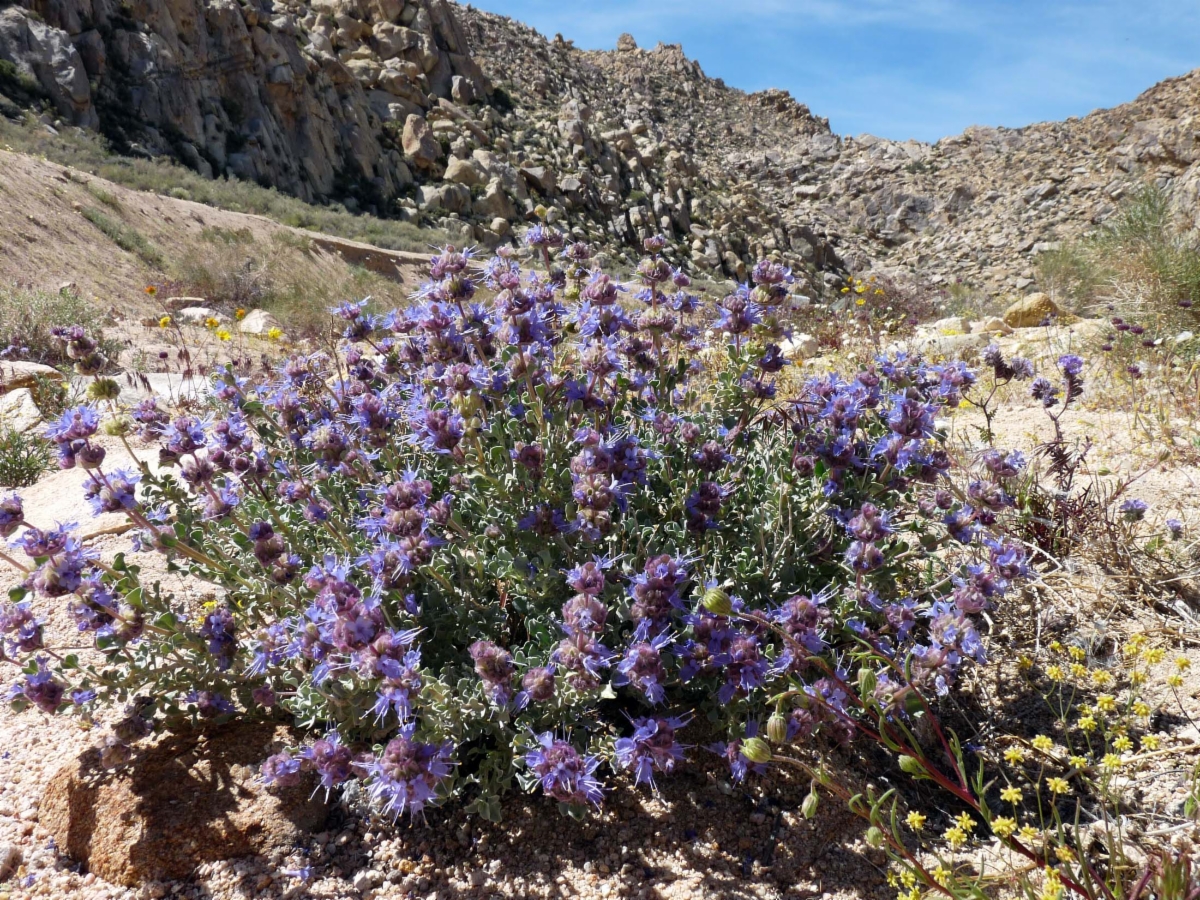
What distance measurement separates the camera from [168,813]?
92.6 inches

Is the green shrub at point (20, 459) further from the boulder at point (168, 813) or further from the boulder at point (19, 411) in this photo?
the boulder at point (168, 813)

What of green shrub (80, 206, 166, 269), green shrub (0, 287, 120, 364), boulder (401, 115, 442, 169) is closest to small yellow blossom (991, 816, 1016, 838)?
Answer: green shrub (0, 287, 120, 364)

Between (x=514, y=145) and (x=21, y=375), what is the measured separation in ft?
119

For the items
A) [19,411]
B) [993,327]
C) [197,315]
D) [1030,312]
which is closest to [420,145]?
[197,315]

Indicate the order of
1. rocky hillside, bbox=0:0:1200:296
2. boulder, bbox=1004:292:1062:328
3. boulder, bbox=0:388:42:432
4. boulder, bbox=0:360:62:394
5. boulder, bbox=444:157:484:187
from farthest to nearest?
boulder, bbox=444:157:484:187 < rocky hillside, bbox=0:0:1200:296 < boulder, bbox=1004:292:1062:328 < boulder, bbox=0:360:62:394 < boulder, bbox=0:388:42:432

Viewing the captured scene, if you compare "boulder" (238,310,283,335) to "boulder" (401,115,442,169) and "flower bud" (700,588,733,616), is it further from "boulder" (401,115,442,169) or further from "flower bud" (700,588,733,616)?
"boulder" (401,115,442,169)

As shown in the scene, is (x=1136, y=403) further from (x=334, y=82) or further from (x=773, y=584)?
(x=334, y=82)

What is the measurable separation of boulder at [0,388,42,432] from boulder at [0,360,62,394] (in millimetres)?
165

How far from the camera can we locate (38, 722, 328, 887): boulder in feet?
7.48

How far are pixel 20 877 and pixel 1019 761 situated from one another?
124 inches

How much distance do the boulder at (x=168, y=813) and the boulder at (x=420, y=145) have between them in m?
35.9

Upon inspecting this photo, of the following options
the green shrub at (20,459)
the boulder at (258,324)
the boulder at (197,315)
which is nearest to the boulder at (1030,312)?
the boulder at (258,324)

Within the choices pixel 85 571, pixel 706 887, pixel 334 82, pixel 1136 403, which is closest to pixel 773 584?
pixel 706 887

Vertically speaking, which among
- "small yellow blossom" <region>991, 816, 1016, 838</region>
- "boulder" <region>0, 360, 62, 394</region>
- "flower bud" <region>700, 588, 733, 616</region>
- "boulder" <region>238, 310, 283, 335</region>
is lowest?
"boulder" <region>0, 360, 62, 394</region>
